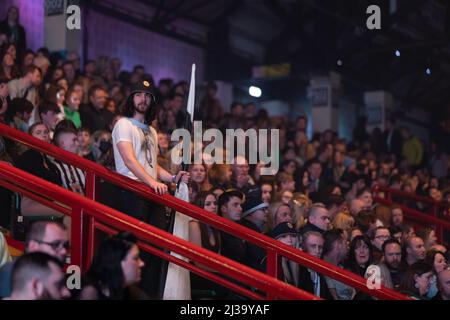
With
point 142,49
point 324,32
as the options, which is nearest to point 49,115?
point 142,49

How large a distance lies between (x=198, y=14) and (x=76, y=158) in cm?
1282

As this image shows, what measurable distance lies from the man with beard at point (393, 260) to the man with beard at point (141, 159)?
2525 mm

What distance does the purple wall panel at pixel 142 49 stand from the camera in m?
15.8

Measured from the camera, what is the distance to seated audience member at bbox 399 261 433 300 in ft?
23.9

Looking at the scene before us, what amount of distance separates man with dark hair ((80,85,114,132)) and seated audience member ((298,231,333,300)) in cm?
330

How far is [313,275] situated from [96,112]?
415 centimetres

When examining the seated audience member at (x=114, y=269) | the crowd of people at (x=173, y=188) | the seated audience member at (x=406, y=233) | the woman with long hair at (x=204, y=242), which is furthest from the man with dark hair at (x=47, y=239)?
the seated audience member at (x=406, y=233)

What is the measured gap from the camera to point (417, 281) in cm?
728

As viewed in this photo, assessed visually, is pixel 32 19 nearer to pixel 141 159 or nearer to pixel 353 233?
pixel 353 233

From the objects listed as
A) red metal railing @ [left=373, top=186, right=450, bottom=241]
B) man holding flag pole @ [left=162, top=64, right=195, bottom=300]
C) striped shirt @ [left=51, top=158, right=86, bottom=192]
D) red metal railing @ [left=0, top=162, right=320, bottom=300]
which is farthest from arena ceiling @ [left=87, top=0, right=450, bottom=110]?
red metal railing @ [left=0, top=162, right=320, bottom=300]

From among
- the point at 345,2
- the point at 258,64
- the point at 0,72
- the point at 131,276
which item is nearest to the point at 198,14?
the point at 258,64

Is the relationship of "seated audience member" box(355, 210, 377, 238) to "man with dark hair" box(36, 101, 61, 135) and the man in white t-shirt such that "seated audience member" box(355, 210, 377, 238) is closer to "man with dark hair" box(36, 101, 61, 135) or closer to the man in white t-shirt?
"man with dark hair" box(36, 101, 61, 135)

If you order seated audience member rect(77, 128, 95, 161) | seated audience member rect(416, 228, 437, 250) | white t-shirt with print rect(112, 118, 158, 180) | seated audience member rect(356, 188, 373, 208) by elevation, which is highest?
seated audience member rect(77, 128, 95, 161)

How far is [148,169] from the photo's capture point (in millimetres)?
6062
